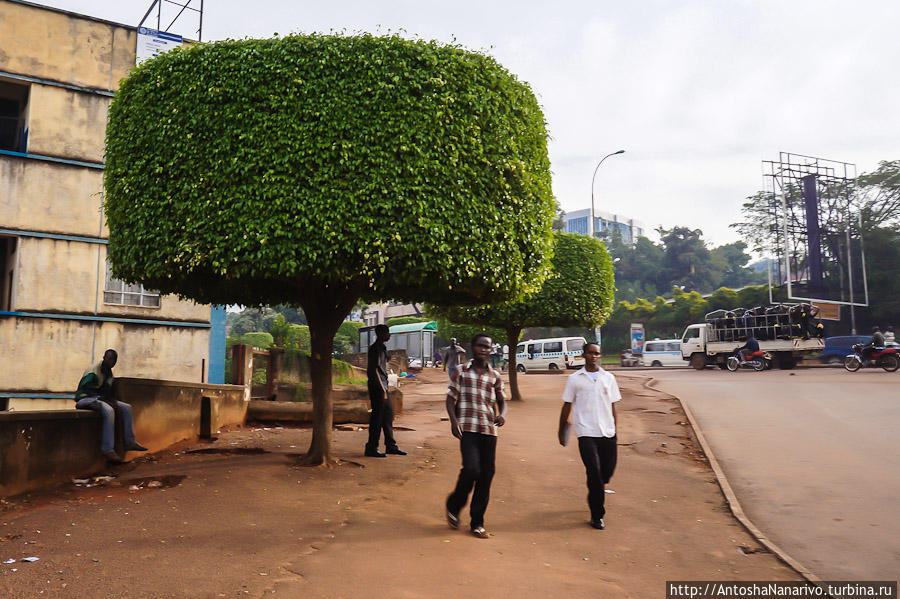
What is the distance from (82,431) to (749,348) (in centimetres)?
2765

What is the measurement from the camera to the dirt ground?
460 cm

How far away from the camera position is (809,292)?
4219 cm

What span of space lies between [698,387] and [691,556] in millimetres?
16893

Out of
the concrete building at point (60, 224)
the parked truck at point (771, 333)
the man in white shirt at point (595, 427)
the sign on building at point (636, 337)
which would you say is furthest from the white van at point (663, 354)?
the man in white shirt at point (595, 427)

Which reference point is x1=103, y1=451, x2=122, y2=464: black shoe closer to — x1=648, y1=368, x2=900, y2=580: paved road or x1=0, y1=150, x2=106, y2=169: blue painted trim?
x1=648, y1=368, x2=900, y2=580: paved road

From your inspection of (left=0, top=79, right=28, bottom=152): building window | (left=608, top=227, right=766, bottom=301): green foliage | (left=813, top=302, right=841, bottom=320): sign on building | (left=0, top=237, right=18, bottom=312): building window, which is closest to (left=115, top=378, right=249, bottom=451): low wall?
(left=0, top=237, right=18, bottom=312): building window

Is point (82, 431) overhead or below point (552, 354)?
below

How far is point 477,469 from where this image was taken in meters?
5.70

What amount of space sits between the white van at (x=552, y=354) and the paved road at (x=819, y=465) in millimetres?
16715

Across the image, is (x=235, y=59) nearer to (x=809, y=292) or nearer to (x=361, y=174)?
(x=361, y=174)

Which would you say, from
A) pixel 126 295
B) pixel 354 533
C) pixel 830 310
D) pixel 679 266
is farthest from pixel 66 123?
pixel 679 266

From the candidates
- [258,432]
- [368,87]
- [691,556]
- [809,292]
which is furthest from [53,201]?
[809,292]

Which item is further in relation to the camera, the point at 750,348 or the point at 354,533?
the point at 750,348

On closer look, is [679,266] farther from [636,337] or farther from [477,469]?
[477,469]
